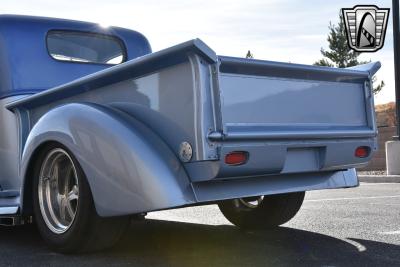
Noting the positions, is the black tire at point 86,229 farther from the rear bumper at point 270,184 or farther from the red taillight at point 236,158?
the red taillight at point 236,158

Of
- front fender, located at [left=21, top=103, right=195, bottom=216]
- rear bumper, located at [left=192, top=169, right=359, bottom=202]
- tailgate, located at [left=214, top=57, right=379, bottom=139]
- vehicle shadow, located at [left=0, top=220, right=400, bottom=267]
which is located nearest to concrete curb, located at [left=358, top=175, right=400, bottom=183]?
vehicle shadow, located at [left=0, top=220, right=400, bottom=267]

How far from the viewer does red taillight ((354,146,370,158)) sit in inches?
177

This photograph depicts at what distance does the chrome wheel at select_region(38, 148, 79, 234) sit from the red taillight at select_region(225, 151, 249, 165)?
48.2 inches

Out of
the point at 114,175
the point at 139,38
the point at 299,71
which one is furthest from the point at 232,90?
the point at 139,38

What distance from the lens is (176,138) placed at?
148 inches

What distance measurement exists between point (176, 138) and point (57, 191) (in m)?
1.20

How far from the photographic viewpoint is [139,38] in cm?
650

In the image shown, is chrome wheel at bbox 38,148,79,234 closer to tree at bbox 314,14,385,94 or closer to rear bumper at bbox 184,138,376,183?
rear bumper at bbox 184,138,376,183

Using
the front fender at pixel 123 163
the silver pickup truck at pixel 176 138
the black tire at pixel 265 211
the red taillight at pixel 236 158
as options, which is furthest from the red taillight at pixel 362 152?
the front fender at pixel 123 163

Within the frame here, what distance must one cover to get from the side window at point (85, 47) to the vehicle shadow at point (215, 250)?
1654mm

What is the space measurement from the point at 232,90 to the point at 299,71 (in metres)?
0.61

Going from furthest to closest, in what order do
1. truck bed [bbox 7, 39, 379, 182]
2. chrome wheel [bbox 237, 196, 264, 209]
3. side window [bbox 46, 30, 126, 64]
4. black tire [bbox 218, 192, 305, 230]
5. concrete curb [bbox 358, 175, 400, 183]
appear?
concrete curb [bbox 358, 175, 400, 183]
side window [bbox 46, 30, 126, 64]
chrome wheel [bbox 237, 196, 264, 209]
black tire [bbox 218, 192, 305, 230]
truck bed [bbox 7, 39, 379, 182]

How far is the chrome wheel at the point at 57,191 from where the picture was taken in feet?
14.4

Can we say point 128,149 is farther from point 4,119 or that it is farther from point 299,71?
point 4,119
